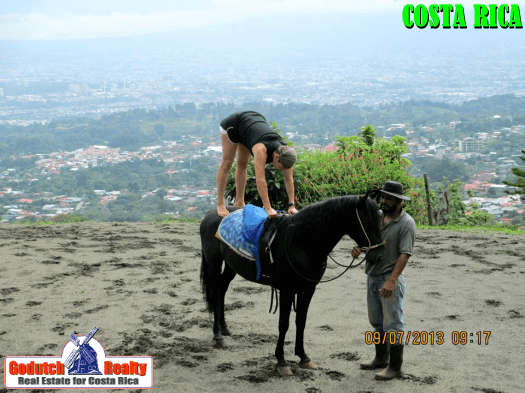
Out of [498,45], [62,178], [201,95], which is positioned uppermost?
[498,45]

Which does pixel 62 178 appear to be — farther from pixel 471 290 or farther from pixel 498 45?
pixel 498 45

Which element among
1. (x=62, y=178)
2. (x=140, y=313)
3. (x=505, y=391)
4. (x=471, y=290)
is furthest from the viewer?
(x=62, y=178)

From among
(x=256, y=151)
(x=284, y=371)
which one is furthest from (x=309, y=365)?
(x=256, y=151)

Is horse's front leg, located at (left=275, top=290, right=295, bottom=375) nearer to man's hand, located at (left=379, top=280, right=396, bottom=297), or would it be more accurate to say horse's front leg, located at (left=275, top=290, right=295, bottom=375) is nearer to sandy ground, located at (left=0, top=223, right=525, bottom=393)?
sandy ground, located at (left=0, top=223, right=525, bottom=393)

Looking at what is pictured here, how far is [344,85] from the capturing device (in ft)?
360

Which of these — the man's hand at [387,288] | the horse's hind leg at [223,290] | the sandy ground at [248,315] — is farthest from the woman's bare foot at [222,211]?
the man's hand at [387,288]

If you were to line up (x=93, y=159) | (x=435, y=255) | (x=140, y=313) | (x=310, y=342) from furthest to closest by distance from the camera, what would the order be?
(x=93, y=159), (x=435, y=255), (x=140, y=313), (x=310, y=342)

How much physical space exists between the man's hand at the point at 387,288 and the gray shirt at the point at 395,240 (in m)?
0.14

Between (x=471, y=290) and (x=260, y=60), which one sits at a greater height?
(x=260, y=60)

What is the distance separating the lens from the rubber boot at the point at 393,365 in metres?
5.16

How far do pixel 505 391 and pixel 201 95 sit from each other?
9606 cm

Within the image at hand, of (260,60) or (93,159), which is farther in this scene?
(260,60)

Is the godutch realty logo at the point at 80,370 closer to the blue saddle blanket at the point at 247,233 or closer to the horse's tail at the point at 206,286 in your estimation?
the horse's tail at the point at 206,286

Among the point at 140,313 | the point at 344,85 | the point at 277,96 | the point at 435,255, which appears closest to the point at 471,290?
the point at 435,255
